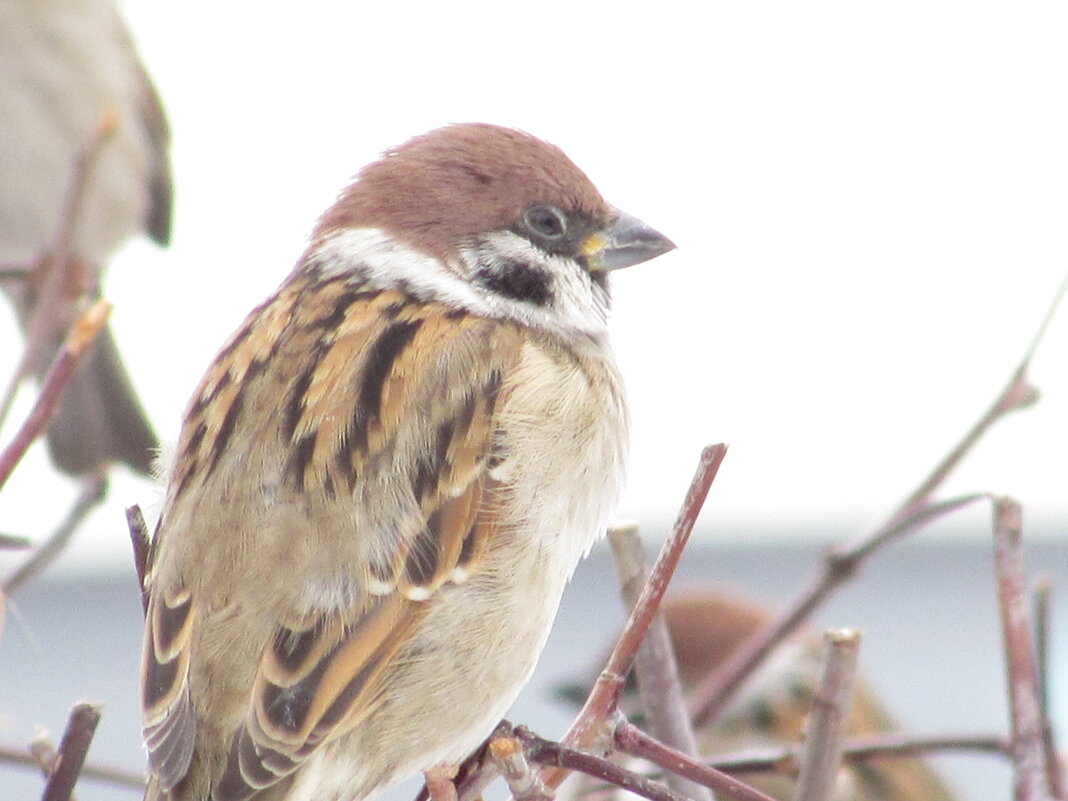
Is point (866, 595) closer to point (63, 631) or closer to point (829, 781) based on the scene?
point (63, 631)

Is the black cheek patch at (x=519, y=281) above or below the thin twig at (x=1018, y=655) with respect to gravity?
below

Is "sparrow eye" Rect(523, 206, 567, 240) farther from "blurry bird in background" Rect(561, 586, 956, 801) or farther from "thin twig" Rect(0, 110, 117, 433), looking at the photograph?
"blurry bird in background" Rect(561, 586, 956, 801)

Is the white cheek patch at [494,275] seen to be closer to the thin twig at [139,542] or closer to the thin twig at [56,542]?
the thin twig at [56,542]

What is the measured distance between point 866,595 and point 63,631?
11.9ft

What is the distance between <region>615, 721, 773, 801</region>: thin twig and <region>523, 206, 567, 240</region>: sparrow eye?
3.82ft

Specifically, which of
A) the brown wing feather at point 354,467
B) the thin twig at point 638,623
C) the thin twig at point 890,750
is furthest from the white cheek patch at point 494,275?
the thin twig at point 638,623

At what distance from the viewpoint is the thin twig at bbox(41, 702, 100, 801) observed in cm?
116

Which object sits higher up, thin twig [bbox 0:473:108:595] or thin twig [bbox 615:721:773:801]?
thin twig [bbox 615:721:773:801]


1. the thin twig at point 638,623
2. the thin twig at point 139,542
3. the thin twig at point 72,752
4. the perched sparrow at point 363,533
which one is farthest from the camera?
the perched sparrow at point 363,533

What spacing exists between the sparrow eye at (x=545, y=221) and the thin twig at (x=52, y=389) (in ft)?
3.45

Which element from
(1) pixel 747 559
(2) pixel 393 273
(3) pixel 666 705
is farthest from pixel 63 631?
(3) pixel 666 705

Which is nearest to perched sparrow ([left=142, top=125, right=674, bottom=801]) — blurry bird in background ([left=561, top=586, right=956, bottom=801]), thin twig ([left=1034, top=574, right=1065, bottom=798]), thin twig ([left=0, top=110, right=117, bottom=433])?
thin twig ([left=0, top=110, right=117, bottom=433])

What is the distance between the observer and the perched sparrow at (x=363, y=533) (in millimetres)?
1699

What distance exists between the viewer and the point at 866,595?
7.66 metres
